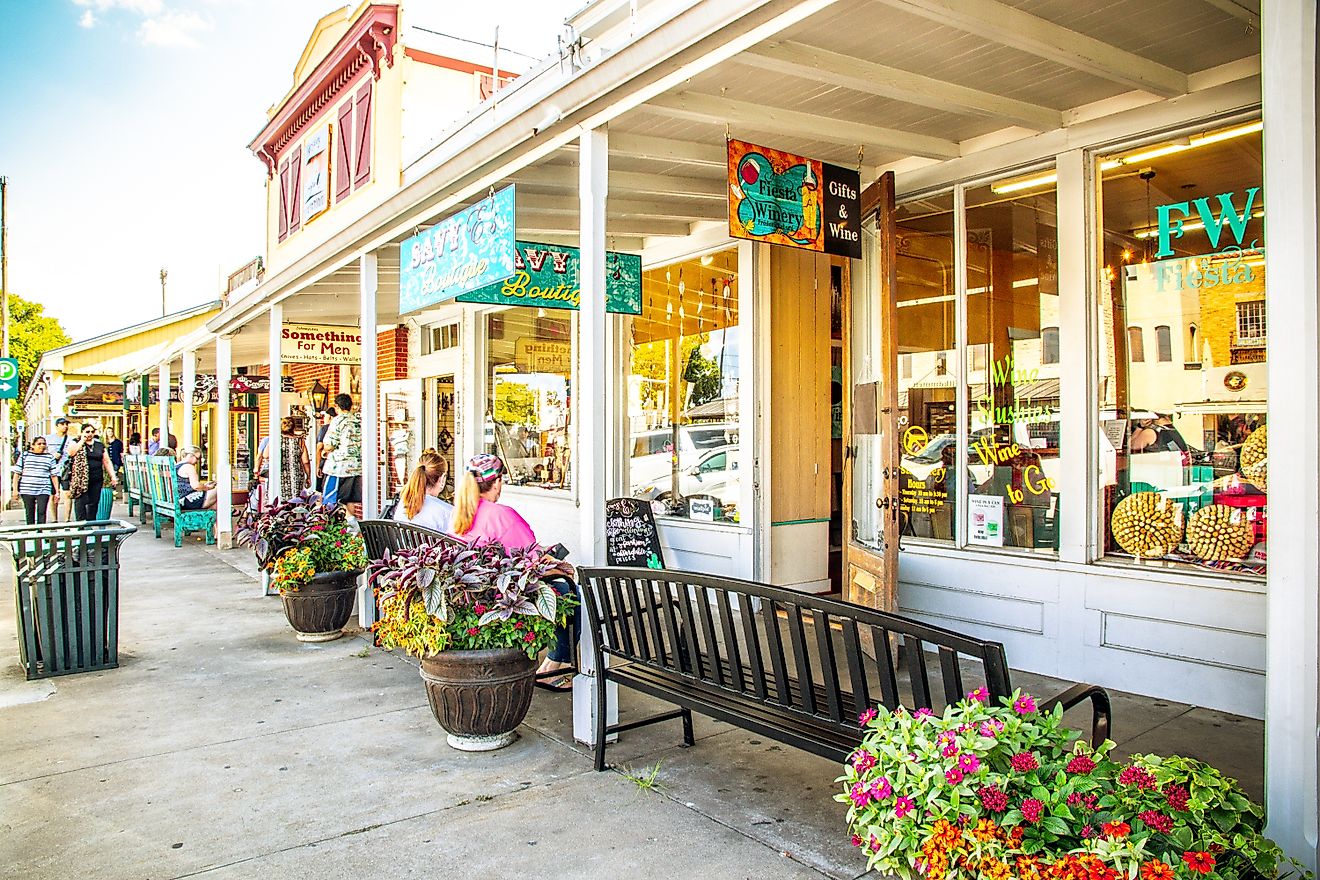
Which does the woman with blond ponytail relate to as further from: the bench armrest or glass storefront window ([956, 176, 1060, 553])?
the bench armrest

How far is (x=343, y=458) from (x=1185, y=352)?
27.0 feet

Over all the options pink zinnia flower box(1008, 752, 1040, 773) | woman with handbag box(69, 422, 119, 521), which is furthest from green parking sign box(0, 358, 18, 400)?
pink zinnia flower box(1008, 752, 1040, 773)

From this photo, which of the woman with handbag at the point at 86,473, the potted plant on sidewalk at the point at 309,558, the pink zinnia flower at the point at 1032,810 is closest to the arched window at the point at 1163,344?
the pink zinnia flower at the point at 1032,810

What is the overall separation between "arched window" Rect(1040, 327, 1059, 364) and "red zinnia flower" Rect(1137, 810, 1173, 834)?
3882 mm

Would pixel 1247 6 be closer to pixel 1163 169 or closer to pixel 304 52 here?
pixel 1163 169

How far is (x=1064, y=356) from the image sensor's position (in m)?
5.52

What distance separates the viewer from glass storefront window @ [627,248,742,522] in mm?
7820

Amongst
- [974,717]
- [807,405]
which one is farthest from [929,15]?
[807,405]

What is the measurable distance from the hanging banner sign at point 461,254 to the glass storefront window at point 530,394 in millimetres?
3096

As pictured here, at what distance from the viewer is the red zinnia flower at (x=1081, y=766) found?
2.31 metres

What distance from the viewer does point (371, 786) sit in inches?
166

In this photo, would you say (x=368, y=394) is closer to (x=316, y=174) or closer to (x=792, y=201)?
(x=792, y=201)

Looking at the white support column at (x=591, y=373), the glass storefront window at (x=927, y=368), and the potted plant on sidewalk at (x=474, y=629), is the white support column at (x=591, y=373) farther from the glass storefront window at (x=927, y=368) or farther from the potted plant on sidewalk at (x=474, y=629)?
the glass storefront window at (x=927, y=368)

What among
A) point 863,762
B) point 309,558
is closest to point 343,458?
point 309,558
